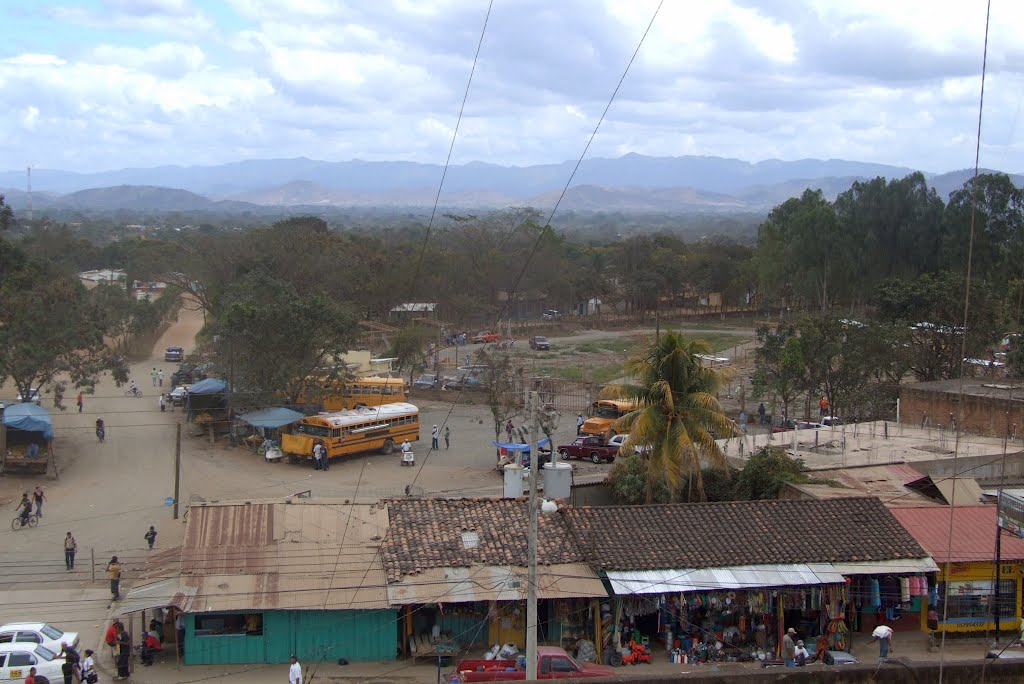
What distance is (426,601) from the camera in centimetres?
1335

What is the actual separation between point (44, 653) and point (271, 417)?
14563mm

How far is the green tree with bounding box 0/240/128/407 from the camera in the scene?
26578 millimetres

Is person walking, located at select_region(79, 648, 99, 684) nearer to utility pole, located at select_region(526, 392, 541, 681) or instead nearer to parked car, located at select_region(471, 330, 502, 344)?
utility pole, located at select_region(526, 392, 541, 681)

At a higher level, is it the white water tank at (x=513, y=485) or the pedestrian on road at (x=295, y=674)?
the white water tank at (x=513, y=485)

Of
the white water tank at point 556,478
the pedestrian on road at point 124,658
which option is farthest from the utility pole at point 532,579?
the pedestrian on road at point 124,658

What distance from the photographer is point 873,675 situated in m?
9.02

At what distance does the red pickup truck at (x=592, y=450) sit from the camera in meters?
26.2

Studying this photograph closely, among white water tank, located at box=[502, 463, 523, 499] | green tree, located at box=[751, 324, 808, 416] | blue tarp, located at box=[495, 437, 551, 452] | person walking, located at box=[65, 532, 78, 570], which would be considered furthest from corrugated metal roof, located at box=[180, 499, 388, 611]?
green tree, located at box=[751, 324, 808, 416]

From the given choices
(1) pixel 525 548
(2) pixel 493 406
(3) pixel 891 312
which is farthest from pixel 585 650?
(3) pixel 891 312

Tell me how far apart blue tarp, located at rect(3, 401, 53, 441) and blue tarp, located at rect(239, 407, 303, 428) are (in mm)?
5076

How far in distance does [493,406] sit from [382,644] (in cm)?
1485

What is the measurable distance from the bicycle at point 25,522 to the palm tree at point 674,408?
1298 cm

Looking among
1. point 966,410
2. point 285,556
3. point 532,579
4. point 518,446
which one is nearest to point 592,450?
point 518,446

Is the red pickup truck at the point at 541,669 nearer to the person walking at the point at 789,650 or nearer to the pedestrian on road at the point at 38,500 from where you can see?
the person walking at the point at 789,650
